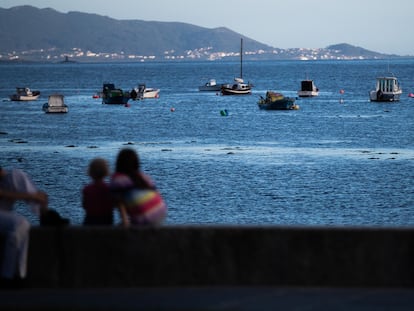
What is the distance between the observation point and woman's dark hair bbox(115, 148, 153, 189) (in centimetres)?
1099

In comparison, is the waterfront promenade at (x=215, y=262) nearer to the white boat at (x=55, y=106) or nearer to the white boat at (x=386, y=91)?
the white boat at (x=55, y=106)

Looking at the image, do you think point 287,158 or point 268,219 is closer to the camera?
point 268,219

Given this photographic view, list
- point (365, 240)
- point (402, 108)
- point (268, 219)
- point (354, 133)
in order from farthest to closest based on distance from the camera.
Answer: point (402, 108) → point (354, 133) → point (268, 219) → point (365, 240)

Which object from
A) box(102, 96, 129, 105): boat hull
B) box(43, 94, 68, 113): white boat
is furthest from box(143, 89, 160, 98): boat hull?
box(43, 94, 68, 113): white boat

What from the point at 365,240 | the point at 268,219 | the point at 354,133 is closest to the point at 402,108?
the point at 354,133

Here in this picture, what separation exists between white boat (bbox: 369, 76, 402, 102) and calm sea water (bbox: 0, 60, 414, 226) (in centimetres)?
195

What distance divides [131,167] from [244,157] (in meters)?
50.8

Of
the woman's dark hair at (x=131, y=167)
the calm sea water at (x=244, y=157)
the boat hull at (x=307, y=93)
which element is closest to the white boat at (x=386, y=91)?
the calm sea water at (x=244, y=157)

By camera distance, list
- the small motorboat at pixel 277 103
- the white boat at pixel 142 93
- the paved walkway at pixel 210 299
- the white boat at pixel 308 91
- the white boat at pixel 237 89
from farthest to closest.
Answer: the white boat at pixel 237 89 → the white boat at pixel 308 91 → the white boat at pixel 142 93 → the small motorboat at pixel 277 103 → the paved walkway at pixel 210 299

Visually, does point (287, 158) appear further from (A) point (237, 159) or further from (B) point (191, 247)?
(B) point (191, 247)

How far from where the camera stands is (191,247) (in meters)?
10.9

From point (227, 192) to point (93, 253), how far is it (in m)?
34.9

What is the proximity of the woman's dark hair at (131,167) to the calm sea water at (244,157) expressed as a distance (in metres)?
26.5

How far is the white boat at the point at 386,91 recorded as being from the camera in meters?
122
